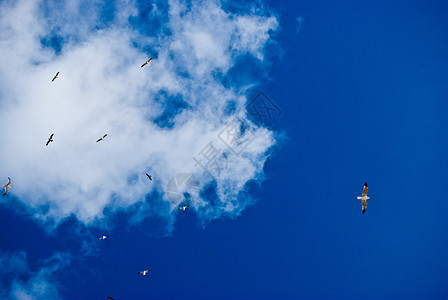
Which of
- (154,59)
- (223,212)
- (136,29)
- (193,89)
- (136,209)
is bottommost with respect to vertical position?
(223,212)

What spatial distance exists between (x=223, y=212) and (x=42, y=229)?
2449cm

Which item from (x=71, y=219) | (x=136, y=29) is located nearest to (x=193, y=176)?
(x=71, y=219)

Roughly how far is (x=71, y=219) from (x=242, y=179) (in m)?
23.7

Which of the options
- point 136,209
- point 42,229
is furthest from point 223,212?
point 42,229

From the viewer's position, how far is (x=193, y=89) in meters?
40.2

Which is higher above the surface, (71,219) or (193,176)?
(71,219)

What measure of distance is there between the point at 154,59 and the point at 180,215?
2079 cm

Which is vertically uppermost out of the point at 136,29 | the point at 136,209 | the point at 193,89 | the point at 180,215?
the point at 136,29

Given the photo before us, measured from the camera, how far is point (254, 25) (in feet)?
131

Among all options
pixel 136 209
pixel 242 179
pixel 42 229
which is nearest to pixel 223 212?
pixel 242 179

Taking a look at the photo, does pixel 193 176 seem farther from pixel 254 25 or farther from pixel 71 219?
pixel 254 25

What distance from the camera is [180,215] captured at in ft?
139

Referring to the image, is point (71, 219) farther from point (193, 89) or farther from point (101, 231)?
point (193, 89)

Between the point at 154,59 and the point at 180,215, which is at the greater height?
the point at 154,59
